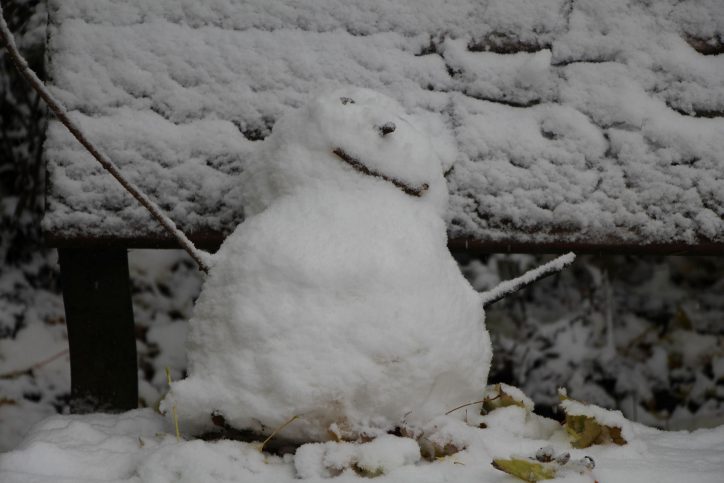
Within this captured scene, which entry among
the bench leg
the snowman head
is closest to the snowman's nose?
the snowman head

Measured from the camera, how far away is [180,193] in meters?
1.46

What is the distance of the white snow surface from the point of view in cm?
101

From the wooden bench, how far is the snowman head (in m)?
0.25

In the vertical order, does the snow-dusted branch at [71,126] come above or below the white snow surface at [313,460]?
above

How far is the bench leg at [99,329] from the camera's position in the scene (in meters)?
1.54

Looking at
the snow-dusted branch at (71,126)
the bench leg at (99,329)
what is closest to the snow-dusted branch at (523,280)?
the snow-dusted branch at (71,126)

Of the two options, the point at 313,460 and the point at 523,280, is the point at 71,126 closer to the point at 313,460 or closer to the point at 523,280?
the point at 313,460

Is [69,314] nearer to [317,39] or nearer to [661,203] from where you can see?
[317,39]

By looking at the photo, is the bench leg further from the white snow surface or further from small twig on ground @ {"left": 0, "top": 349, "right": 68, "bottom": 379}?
small twig on ground @ {"left": 0, "top": 349, "right": 68, "bottom": 379}

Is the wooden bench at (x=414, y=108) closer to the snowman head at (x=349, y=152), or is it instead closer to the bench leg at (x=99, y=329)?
the bench leg at (x=99, y=329)

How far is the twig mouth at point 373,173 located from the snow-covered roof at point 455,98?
0.97ft

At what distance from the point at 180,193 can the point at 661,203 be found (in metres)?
1.19

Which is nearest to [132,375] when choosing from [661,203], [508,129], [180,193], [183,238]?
[180,193]

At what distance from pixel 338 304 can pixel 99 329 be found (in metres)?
0.81
